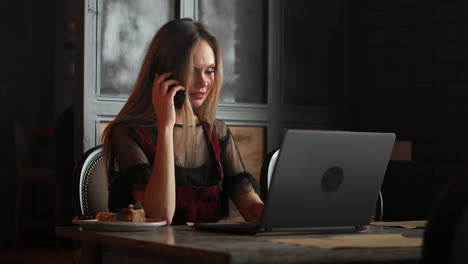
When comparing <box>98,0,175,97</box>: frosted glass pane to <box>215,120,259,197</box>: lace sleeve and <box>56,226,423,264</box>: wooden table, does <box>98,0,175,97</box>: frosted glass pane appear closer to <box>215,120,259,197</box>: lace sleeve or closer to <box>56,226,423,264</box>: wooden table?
<box>215,120,259,197</box>: lace sleeve

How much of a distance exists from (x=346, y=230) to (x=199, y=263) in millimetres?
472

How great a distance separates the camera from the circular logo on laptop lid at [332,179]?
4.95 ft

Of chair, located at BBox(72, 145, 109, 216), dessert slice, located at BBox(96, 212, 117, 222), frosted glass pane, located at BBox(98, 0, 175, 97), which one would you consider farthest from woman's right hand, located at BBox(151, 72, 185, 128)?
frosted glass pane, located at BBox(98, 0, 175, 97)

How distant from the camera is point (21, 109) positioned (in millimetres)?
6789

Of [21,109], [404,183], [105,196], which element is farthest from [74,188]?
[21,109]

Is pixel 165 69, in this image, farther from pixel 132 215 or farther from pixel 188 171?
pixel 132 215

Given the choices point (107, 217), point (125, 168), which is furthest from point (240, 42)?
point (107, 217)

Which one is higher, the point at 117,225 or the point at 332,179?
the point at 332,179

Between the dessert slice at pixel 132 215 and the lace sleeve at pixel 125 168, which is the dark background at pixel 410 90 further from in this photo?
the dessert slice at pixel 132 215

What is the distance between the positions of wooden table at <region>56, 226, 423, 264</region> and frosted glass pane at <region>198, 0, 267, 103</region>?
219cm

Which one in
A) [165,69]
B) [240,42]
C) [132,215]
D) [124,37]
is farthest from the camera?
[240,42]

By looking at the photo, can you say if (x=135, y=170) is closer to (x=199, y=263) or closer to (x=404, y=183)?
(x=199, y=263)

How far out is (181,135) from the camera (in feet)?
7.20

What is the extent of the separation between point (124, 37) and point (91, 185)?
1385mm
